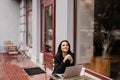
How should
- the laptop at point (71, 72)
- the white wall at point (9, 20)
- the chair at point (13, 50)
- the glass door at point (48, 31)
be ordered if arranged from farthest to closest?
the white wall at point (9, 20)
the chair at point (13, 50)
the glass door at point (48, 31)
the laptop at point (71, 72)

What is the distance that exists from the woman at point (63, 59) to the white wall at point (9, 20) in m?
9.72

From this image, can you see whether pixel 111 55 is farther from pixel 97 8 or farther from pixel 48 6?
pixel 48 6

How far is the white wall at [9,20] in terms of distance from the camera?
12531 mm

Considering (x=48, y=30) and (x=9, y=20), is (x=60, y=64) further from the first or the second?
(x=9, y=20)

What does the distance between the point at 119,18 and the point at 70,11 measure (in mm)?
1567

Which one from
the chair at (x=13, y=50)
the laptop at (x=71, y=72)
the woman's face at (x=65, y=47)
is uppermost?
the woman's face at (x=65, y=47)

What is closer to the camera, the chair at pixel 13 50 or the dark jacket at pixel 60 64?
the dark jacket at pixel 60 64

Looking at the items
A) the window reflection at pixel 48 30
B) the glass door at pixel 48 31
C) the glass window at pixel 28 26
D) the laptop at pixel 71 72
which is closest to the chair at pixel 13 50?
the glass window at pixel 28 26

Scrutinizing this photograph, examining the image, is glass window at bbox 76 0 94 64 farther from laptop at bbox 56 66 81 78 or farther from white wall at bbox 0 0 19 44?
white wall at bbox 0 0 19 44

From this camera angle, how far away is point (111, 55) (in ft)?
12.8

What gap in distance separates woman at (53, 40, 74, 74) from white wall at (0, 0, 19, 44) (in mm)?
9724

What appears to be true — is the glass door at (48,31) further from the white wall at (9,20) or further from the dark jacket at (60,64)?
the white wall at (9,20)

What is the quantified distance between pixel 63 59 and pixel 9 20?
9.82 meters

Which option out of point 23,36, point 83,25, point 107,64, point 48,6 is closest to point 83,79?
point 107,64
